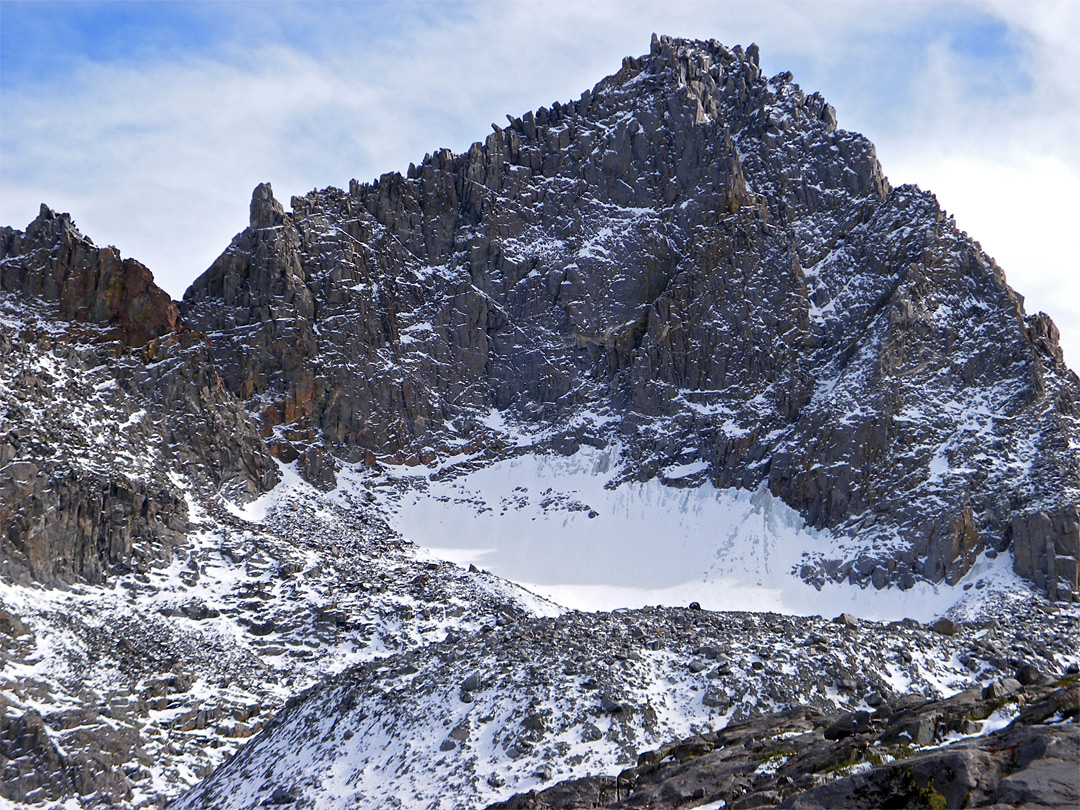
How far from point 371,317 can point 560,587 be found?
49.2 meters

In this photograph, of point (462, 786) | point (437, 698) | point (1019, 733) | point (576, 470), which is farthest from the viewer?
point (576, 470)

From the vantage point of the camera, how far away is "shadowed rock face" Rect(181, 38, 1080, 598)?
12900cm

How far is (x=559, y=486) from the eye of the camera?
140875 millimetres

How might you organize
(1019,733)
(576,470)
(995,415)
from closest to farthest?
(1019,733), (995,415), (576,470)

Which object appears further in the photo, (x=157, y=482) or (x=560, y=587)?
(x=560, y=587)

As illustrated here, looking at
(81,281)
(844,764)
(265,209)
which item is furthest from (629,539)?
(844,764)

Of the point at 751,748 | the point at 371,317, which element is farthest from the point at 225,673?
the point at 371,317

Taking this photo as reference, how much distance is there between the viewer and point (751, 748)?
1425 inches

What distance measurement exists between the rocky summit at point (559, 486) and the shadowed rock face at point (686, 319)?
0.45 meters

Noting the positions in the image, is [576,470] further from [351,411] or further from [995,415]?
[995,415]

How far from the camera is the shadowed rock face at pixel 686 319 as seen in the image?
129000 millimetres

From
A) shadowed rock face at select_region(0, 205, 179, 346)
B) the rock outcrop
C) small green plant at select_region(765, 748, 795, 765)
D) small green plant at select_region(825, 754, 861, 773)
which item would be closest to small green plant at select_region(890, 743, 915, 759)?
the rock outcrop

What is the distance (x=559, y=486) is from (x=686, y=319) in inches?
1108

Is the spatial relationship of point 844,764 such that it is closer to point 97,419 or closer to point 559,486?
point 97,419
